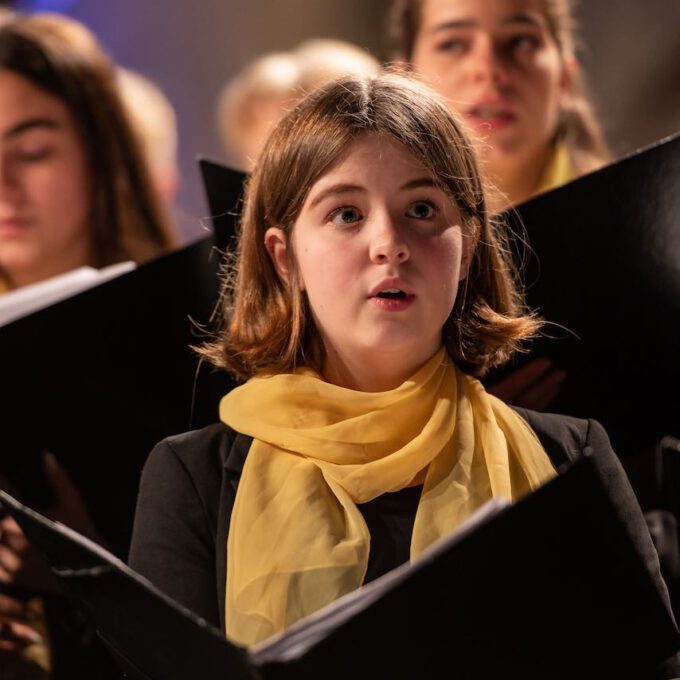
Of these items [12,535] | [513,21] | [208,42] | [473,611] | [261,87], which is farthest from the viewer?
[208,42]

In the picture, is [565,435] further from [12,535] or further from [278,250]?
[12,535]

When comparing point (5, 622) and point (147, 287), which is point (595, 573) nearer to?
point (147, 287)

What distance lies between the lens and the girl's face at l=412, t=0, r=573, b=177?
5.40 feet

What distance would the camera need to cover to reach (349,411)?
1.07 meters

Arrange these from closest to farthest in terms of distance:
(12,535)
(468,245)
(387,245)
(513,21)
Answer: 1. (387,245)
2. (468,245)
3. (12,535)
4. (513,21)

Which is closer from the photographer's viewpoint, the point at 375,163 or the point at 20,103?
the point at 375,163

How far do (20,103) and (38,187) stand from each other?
138mm

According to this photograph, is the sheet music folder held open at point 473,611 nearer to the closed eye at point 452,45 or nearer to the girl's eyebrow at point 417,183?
the girl's eyebrow at point 417,183

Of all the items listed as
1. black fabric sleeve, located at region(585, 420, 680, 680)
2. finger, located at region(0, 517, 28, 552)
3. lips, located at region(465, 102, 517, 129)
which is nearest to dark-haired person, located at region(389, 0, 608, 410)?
lips, located at region(465, 102, 517, 129)

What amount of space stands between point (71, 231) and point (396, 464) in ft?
3.49

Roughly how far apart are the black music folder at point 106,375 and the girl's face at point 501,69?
1.69 feet

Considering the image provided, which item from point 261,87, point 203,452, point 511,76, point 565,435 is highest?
point 261,87

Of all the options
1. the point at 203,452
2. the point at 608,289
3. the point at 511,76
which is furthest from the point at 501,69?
the point at 203,452

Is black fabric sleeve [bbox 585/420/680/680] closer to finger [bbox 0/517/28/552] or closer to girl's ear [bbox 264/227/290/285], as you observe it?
girl's ear [bbox 264/227/290/285]
